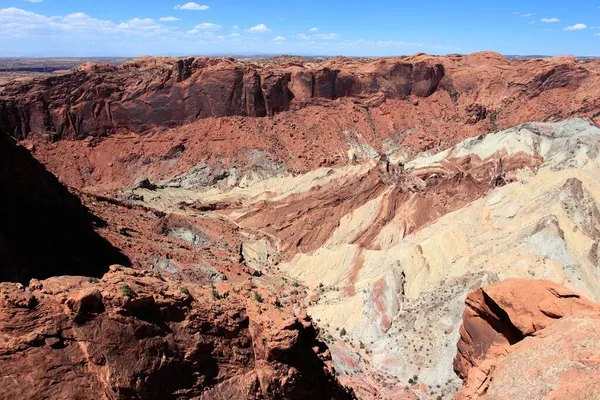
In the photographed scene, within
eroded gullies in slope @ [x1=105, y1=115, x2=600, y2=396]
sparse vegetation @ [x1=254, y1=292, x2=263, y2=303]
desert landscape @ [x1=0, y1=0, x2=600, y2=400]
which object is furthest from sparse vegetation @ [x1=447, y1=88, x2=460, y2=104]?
sparse vegetation @ [x1=254, y1=292, x2=263, y2=303]

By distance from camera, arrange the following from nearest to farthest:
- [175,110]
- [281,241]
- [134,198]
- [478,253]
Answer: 1. [478,253]
2. [281,241]
3. [134,198]
4. [175,110]

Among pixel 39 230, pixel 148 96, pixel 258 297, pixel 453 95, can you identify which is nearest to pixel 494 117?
pixel 453 95

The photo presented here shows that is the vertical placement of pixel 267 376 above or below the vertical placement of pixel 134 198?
above

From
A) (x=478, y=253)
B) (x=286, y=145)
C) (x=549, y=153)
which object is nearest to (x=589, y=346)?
(x=478, y=253)

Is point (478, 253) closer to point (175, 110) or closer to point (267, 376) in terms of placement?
point (267, 376)

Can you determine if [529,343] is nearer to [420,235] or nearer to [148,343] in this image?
[148,343]

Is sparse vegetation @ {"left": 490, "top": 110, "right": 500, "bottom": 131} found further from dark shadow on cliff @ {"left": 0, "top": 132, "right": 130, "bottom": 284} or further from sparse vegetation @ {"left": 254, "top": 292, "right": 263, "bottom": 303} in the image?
sparse vegetation @ {"left": 254, "top": 292, "right": 263, "bottom": 303}

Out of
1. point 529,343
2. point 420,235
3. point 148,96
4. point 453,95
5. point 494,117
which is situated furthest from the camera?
point 453,95
